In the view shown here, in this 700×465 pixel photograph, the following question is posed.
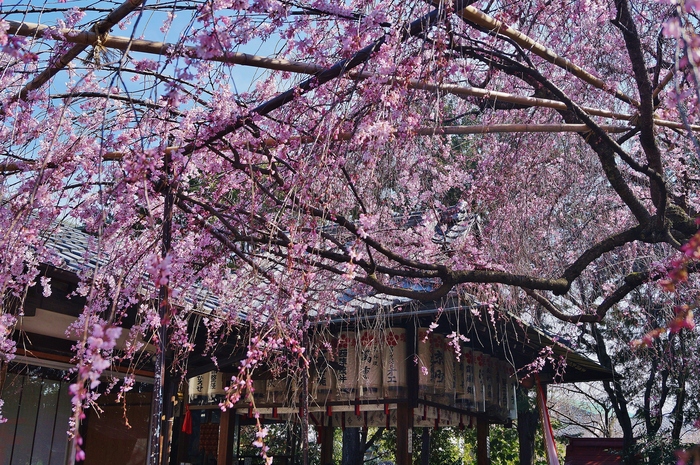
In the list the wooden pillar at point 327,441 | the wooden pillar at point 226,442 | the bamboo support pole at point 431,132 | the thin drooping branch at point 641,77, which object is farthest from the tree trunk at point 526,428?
the bamboo support pole at point 431,132

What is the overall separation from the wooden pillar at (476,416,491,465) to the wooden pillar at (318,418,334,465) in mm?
2268

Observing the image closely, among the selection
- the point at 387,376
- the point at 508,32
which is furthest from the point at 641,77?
the point at 387,376

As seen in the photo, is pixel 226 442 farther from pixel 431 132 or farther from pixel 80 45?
pixel 80 45

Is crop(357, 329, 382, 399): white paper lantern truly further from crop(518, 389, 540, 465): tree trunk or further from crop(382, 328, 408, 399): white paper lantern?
crop(518, 389, 540, 465): tree trunk

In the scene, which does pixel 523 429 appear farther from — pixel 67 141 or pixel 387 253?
pixel 67 141

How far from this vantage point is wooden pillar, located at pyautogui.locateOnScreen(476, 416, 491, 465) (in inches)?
364

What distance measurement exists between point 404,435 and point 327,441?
10.5ft

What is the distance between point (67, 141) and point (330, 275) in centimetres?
229

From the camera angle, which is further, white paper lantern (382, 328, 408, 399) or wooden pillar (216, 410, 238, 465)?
wooden pillar (216, 410, 238, 465)

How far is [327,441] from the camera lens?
10227mm

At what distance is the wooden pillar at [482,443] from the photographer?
9.26m

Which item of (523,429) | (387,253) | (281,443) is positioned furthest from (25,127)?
(281,443)

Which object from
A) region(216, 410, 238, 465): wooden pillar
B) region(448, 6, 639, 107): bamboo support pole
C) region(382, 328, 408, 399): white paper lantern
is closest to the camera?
region(448, 6, 639, 107): bamboo support pole

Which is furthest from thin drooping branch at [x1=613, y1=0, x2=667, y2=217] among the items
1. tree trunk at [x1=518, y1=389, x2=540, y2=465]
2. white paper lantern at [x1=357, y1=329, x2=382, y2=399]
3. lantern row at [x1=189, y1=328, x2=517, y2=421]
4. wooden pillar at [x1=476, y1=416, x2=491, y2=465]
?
tree trunk at [x1=518, y1=389, x2=540, y2=465]
